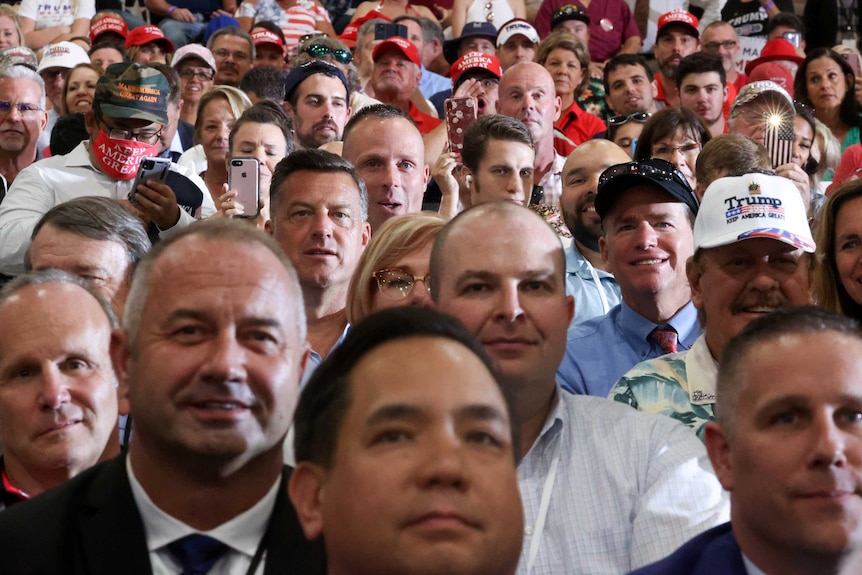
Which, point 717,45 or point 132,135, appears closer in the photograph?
point 132,135

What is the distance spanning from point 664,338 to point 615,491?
4.81 feet

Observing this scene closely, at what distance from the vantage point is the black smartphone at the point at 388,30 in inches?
337

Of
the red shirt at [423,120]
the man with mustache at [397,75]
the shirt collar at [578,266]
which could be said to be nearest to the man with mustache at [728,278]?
the shirt collar at [578,266]

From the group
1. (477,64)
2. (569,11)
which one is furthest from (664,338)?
(569,11)

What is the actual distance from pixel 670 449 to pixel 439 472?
1189 millimetres

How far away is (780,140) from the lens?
5.95 metres

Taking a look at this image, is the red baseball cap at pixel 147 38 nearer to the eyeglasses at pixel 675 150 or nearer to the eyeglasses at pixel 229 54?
the eyeglasses at pixel 229 54

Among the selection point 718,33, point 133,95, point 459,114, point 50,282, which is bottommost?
point 50,282

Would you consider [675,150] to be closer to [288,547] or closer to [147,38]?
[288,547]

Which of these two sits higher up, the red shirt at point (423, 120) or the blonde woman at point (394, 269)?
the red shirt at point (423, 120)

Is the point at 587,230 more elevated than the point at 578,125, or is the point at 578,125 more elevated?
the point at 578,125

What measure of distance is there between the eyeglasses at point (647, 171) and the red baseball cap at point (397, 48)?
3.51 metres

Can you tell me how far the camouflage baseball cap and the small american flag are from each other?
264cm

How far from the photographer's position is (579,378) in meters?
4.27
